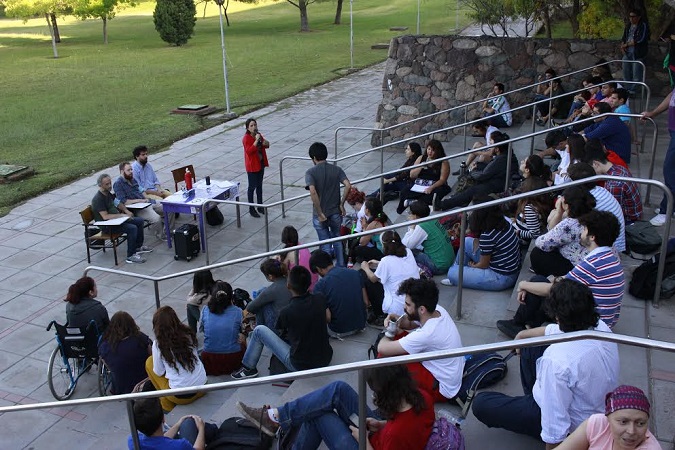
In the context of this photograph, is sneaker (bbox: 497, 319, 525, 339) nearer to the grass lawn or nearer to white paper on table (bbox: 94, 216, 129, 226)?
white paper on table (bbox: 94, 216, 129, 226)

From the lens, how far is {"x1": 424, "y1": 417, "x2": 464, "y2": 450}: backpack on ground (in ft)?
12.6

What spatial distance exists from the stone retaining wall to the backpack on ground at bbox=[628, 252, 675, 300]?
8.73m

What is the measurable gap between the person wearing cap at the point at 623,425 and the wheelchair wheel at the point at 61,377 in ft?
17.1

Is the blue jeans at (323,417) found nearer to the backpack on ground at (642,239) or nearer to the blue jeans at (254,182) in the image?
the backpack on ground at (642,239)

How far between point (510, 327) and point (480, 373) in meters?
0.93

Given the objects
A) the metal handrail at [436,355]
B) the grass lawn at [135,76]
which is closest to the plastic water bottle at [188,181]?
the grass lawn at [135,76]

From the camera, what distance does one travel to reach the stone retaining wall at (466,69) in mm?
13836

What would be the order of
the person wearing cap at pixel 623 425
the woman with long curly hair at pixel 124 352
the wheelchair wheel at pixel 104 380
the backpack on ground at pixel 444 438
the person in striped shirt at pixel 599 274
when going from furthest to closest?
1. the wheelchair wheel at pixel 104 380
2. the woman with long curly hair at pixel 124 352
3. the person in striped shirt at pixel 599 274
4. the backpack on ground at pixel 444 438
5. the person wearing cap at pixel 623 425

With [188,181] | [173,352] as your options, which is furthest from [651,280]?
[188,181]

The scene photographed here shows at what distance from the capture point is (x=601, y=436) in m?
3.22

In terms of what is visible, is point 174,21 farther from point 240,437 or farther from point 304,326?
point 240,437

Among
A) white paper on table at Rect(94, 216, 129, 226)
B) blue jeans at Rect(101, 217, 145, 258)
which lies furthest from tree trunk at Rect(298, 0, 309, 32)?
white paper on table at Rect(94, 216, 129, 226)

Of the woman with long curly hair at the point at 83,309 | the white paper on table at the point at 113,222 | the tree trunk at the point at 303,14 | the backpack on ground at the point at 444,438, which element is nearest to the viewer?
the backpack on ground at the point at 444,438

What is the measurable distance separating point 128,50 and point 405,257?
3225cm
